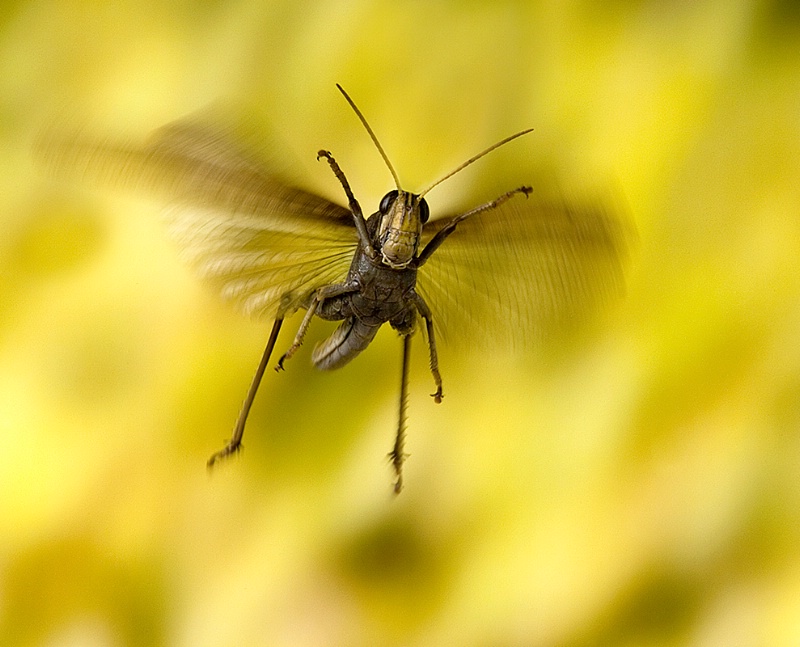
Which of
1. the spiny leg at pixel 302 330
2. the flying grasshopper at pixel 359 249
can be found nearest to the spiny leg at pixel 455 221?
the flying grasshopper at pixel 359 249

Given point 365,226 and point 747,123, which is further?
point 747,123

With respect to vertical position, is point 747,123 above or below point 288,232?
above

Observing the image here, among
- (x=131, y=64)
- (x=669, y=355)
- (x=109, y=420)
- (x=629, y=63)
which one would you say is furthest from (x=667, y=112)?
(x=109, y=420)

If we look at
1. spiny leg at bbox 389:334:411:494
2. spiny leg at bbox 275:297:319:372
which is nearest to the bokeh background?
spiny leg at bbox 389:334:411:494

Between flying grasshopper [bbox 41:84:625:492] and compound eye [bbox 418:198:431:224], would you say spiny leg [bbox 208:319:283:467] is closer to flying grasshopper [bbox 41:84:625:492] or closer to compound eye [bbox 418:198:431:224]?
flying grasshopper [bbox 41:84:625:492]

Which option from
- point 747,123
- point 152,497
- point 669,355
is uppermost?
point 747,123

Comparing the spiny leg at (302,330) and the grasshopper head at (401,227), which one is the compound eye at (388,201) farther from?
the spiny leg at (302,330)

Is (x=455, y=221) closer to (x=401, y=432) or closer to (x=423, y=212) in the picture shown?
(x=423, y=212)

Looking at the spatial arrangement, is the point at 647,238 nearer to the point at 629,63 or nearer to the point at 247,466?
the point at 629,63
